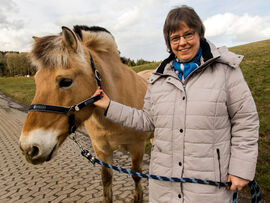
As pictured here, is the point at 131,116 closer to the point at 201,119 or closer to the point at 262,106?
the point at 201,119

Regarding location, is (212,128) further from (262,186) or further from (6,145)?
(6,145)

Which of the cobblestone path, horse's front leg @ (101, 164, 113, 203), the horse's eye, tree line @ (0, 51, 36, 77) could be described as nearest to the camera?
the horse's eye

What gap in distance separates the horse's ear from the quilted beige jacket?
0.91m

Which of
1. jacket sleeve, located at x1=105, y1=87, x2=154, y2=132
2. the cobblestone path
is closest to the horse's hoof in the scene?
the cobblestone path

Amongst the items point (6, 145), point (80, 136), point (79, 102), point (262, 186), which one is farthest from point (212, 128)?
point (6, 145)

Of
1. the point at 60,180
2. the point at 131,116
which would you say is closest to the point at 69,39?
the point at 131,116

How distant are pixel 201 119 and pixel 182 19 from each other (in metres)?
0.81

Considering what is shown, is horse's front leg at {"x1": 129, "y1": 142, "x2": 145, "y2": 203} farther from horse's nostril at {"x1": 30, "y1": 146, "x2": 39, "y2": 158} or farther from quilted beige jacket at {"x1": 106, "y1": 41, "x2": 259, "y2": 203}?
horse's nostril at {"x1": 30, "y1": 146, "x2": 39, "y2": 158}

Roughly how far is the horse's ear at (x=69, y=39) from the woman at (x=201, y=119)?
83cm

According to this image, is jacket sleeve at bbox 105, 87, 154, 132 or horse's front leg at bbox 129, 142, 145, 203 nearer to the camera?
jacket sleeve at bbox 105, 87, 154, 132

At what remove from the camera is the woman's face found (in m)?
1.54

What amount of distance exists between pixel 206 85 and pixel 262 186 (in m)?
3.00

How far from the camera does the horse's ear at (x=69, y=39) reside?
1679 millimetres

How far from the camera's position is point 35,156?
1.57 meters
